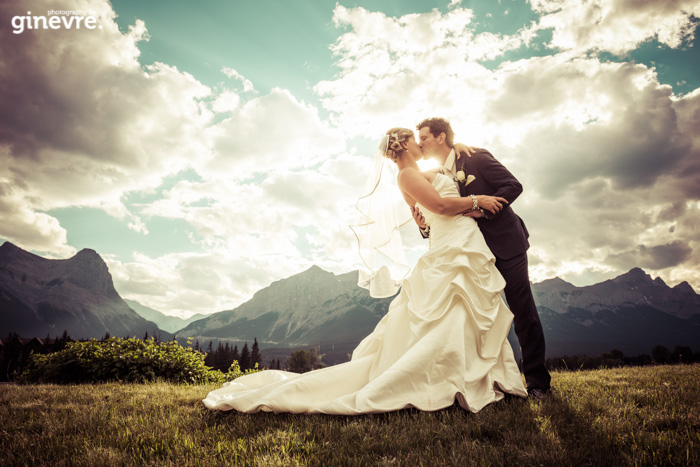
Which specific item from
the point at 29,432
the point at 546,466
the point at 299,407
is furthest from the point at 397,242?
the point at 29,432

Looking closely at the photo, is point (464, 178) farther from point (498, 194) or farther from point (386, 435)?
point (386, 435)

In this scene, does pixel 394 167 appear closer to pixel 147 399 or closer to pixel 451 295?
pixel 451 295

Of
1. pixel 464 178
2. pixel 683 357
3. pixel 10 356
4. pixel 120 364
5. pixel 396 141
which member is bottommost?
pixel 10 356

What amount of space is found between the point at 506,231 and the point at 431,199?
1.29m

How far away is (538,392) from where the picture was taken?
15.2 feet

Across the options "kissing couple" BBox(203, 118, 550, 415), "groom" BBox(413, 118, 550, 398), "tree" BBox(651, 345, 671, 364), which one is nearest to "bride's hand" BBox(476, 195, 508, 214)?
"kissing couple" BBox(203, 118, 550, 415)

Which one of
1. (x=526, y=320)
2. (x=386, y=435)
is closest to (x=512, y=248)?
(x=526, y=320)

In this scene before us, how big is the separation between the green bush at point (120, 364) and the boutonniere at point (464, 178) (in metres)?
7.48

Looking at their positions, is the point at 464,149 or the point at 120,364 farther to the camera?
the point at 120,364

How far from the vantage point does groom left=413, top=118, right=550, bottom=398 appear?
4.91 metres

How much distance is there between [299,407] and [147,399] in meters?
2.84

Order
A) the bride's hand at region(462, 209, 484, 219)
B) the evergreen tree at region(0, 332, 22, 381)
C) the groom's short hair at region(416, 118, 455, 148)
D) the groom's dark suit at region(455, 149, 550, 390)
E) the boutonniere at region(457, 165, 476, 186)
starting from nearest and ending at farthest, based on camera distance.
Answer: the groom's dark suit at region(455, 149, 550, 390), the bride's hand at region(462, 209, 484, 219), the boutonniere at region(457, 165, 476, 186), the groom's short hair at region(416, 118, 455, 148), the evergreen tree at region(0, 332, 22, 381)

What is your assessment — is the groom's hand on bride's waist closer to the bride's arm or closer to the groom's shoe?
the bride's arm

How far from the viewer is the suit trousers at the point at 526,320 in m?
4.80
